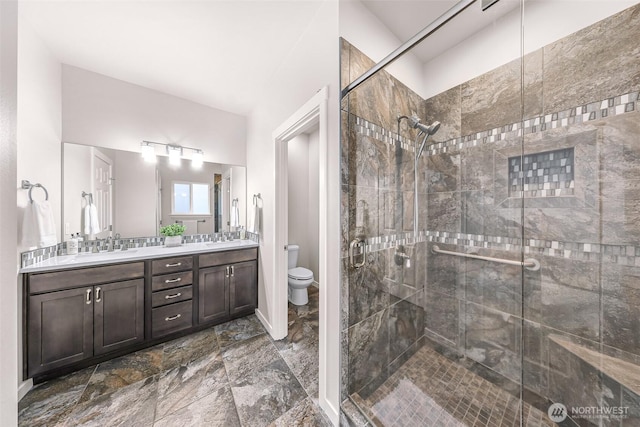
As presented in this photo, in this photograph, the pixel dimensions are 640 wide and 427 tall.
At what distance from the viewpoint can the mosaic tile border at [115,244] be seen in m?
1.66

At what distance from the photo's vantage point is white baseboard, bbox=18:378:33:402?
1475 mm

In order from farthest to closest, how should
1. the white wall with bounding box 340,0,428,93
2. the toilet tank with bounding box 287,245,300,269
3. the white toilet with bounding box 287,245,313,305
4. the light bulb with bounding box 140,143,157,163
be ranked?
the toilet tank with bounding box 287,245,300,269
the white toilet with bounding box 287,245,313,305
the light bulb with bounding box 140,143,157,163
the white wall with bounding box 340,0,428,93

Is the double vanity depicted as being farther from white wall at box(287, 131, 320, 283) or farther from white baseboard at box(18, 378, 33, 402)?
white wall at box(287, 131, 320, 283)

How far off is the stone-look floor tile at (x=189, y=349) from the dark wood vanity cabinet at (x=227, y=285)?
0.16m

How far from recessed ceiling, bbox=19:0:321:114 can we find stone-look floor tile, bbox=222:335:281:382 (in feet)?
8.53

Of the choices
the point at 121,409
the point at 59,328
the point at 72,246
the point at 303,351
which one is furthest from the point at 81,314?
the point at 303,351

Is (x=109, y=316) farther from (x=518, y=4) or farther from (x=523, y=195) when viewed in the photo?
(x=518, y=4)

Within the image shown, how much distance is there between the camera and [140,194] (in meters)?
2.42

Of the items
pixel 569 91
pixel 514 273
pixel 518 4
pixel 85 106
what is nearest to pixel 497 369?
pixel 514 273

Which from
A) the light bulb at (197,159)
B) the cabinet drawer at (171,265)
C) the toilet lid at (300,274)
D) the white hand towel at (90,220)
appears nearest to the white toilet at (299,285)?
the toilet lid at (300,274)

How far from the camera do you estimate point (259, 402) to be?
1470 mm

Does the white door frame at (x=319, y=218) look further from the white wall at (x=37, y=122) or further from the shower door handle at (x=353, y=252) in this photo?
the white wall at (x=37, y=122)

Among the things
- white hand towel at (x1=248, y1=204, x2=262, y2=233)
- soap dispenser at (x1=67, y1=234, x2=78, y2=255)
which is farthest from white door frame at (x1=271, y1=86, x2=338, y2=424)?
soap dispenser at (x1=67, y1=234, x2=78, y2=255)

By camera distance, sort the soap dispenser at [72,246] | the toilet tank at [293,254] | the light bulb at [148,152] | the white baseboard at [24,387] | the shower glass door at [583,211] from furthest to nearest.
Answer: the toilet tank at [293,254] → the light bulb at [148,152] → the soap dispenser at [72,246] → the white baseboard at [24,387] → the shower glass door at [583,211]
